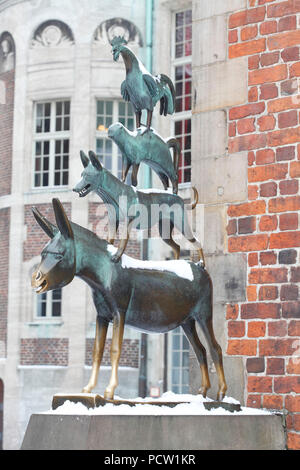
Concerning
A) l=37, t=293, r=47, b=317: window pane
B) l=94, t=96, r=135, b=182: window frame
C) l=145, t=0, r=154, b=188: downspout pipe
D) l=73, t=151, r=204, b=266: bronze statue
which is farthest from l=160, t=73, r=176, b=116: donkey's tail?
l=37, t=293, r=47, b=317: window pane

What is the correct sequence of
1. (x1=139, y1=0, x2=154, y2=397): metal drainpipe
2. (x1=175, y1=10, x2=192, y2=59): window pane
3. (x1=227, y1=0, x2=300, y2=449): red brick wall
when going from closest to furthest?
(x1=227, y1=0, x2=300, y2=449): red brick wall, (x1=139, y1=0, x2=154, y2=397): metal drainpipe, (x1=175, y1=10, x2=192, y2=59): window pane

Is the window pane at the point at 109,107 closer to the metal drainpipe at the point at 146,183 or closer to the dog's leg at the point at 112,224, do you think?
the metal drainpipe at the point at 146,183

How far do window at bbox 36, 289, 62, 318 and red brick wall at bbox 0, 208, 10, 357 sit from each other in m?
0.69

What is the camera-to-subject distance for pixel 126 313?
3.46 meters

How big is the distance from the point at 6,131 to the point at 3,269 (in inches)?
106

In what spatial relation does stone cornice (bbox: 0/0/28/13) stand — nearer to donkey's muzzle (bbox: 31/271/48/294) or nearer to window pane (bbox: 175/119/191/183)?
window pane (bbox: 175/119/191/183)

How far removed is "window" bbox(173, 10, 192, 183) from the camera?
49.3ft

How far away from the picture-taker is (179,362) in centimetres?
1425

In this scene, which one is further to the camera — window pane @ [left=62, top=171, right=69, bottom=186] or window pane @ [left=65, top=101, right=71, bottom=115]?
window pane @ [left=65, top=101, right=71, bottom=115]

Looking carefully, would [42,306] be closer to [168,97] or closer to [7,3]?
[7,3]

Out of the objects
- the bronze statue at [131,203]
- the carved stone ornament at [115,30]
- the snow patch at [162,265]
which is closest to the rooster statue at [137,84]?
the bronze statue at [131,203]

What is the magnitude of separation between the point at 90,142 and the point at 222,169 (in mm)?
10486

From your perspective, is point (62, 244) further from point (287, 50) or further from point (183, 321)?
point (287, 50)

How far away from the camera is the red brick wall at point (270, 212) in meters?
4.72
